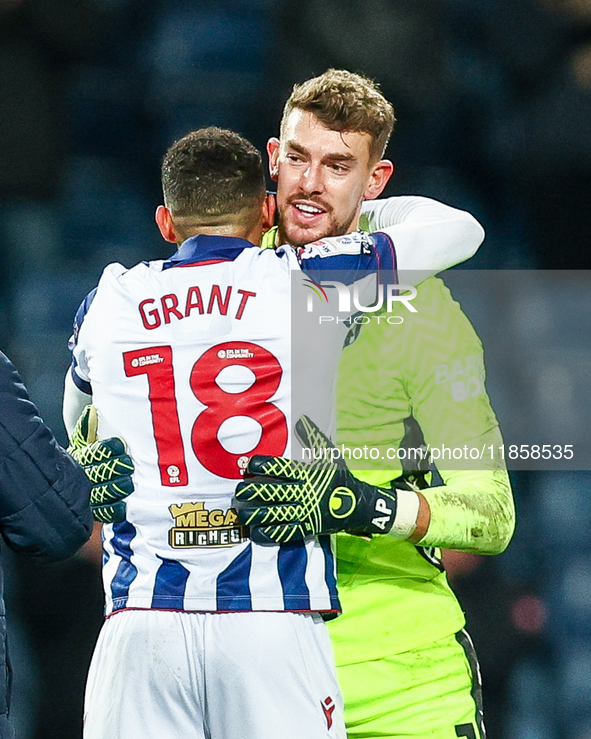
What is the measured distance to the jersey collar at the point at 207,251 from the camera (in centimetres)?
174

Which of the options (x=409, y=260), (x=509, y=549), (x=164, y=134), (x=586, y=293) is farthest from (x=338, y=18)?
(x=509, y=549)

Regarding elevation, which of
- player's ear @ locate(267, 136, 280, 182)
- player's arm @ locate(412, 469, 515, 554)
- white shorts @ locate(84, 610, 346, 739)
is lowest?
white shorts @ locate(84, 610, 346, 739)

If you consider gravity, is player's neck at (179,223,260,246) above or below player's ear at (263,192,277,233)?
below

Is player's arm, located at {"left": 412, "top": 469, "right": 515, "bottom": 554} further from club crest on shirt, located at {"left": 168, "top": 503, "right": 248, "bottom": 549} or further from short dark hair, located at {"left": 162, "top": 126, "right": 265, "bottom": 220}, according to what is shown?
short dark hair, located at {"left": 162, "top": 126, "right": 265, "bottom": 220}

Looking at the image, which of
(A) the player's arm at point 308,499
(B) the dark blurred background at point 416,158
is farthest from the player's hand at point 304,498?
(B) the dark blurred background at point 416,158

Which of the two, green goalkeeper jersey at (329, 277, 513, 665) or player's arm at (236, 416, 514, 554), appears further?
green goalkeeper jersey at (329, 277, 513, 665)

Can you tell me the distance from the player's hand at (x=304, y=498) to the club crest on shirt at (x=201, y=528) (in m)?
0.03

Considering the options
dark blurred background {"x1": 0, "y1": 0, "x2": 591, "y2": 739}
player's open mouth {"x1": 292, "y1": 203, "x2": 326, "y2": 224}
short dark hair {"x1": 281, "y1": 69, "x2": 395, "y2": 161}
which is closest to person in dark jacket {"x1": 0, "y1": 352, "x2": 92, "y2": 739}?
player's open mouth {"x1": 292, "y1": 203, "x2": 326, "y2": 224}

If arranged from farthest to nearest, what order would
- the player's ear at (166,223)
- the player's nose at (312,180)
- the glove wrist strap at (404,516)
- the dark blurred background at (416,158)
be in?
the dark blurred background at (416,158) < the player's nose at (312,180) < the player's ear at (166,223) < the glove wrist strap at (404,516)

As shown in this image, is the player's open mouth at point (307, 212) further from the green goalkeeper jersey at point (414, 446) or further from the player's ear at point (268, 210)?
the green goalkeeper jersey at point (414, 446)

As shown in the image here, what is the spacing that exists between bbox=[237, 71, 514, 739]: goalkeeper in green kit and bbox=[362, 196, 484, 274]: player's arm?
0.07m

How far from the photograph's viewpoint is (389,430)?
1.92m

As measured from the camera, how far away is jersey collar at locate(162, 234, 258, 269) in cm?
174

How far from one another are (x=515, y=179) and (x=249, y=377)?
163 centimetres
